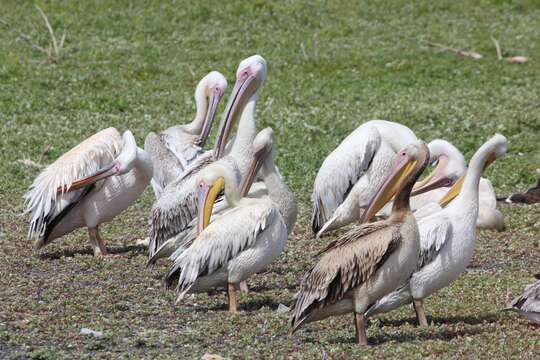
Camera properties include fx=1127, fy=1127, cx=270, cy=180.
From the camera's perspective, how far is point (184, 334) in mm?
6559

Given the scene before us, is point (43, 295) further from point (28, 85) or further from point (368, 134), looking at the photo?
point (28, 85)

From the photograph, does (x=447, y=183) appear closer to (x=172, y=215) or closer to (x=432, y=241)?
(x=172, y=215)

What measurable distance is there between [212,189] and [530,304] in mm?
2257

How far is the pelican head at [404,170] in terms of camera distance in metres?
6.47

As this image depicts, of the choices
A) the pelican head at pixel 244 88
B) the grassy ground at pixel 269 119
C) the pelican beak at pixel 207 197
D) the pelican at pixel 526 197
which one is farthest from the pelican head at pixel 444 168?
the pelican beak at pixel 207 197

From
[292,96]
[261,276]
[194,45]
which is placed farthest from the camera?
[194,45]

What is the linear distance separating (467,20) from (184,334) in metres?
14.5

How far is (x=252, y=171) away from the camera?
7836mm

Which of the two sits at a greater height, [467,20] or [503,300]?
[503,300]

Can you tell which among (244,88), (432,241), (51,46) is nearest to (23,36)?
(51,46)

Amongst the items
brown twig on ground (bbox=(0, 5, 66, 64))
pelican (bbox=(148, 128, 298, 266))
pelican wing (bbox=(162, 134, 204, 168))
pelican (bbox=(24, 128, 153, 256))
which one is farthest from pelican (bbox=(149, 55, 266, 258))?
brown twig on ground (bbox=(0, 5, 66, 64))

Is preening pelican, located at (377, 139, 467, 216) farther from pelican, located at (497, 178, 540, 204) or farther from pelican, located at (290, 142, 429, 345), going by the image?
pelican, located at (290, 142, 429, 345)

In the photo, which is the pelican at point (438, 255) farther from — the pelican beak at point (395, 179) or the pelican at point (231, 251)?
the pelican at point (231, 251)

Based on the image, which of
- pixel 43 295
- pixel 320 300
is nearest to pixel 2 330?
pixel 43 295
